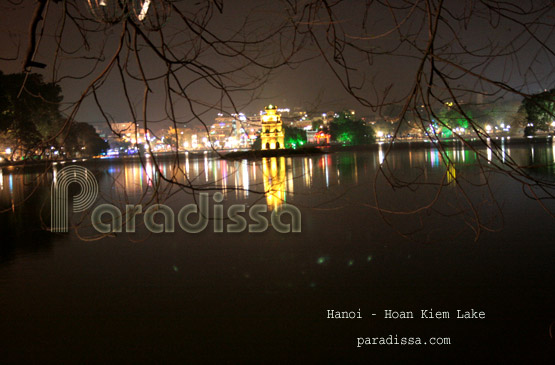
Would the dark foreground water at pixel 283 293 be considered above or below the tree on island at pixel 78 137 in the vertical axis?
below

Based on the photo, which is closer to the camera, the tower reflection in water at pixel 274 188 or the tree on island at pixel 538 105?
the tree on island at pixel 538 105

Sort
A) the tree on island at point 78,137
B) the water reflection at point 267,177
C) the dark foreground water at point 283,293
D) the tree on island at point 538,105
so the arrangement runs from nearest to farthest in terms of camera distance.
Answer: the tree on island at point 538,105 → the water reflection at point 267,177 → the tree on island at point 78,137 → the dark foreground water at point 283,293

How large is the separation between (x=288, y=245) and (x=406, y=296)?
8.68ft

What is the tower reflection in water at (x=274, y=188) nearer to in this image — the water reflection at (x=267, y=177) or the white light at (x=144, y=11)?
the water reflection at (x=267, y=177)

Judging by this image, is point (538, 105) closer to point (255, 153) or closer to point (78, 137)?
point (78, 137)

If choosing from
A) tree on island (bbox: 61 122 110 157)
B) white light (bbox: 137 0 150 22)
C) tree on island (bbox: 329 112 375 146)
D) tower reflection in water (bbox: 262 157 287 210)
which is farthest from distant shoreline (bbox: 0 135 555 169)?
tree on island (bbox: 329 112 375 146)

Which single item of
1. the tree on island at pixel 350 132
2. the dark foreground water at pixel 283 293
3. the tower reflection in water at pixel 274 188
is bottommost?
the dark foreground water at pixel 283 293

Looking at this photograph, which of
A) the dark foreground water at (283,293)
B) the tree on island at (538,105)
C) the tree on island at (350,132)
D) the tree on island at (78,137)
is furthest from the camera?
the tree on island at (350,132)

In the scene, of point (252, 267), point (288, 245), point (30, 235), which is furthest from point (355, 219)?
point (30, 235)

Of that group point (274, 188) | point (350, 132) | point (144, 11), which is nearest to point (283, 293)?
point (274, 188)

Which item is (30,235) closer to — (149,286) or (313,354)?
(149,286)

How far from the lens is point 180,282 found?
17.1ft

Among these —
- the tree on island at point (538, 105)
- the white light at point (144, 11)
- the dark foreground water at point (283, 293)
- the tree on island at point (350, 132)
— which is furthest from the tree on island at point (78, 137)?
the tree on island at point (350, 132)

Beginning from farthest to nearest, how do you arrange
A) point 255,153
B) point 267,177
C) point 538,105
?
point 255,153, point 267,177, point 538,105
